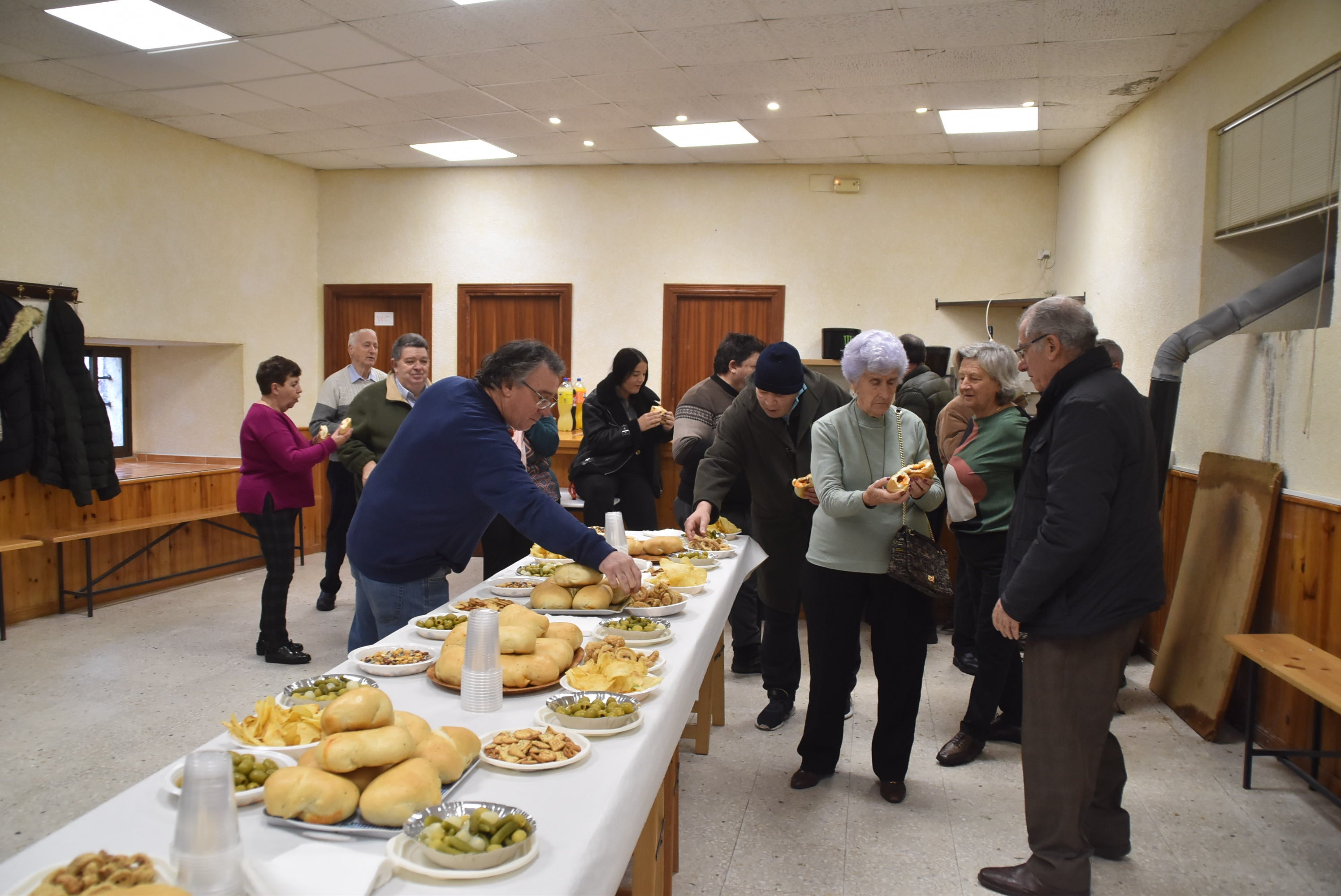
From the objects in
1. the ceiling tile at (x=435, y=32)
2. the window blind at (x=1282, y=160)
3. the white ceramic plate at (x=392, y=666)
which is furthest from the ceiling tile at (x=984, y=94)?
the white ceramic plate at (x=392, y=666)

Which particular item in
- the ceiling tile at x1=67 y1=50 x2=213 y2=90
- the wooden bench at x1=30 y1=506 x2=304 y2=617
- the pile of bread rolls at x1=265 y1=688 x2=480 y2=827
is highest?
the ceiling tile at x1=67 y1=50 x2=213 y2=90

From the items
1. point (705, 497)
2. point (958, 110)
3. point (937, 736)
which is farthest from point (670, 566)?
point (958, 110)

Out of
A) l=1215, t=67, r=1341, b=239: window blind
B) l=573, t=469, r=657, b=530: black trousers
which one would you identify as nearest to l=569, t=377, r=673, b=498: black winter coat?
l=573, t=469, r=657, b=530: black trousers

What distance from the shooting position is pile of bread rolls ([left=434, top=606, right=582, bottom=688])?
1.86 metres

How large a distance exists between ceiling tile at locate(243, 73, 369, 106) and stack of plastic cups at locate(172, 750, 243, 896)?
5.37 meters

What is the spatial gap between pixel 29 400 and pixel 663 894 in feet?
16.0

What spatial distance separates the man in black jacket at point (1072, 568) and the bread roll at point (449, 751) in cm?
144

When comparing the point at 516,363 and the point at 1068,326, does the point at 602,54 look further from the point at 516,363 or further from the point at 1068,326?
the point at 1068,326

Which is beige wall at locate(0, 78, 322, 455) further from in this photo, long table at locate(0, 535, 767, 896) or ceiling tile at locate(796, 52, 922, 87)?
long table at locate(0, 535, 767, 896)

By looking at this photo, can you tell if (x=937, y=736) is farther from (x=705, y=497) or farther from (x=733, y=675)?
(x=705, y=497)

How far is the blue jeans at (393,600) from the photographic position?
2660mm

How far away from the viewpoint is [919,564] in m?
2.77

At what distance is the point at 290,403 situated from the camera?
457 cm

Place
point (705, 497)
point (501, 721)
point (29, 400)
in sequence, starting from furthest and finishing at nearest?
point (29, 400), point (705, 497), point (501, 721)
